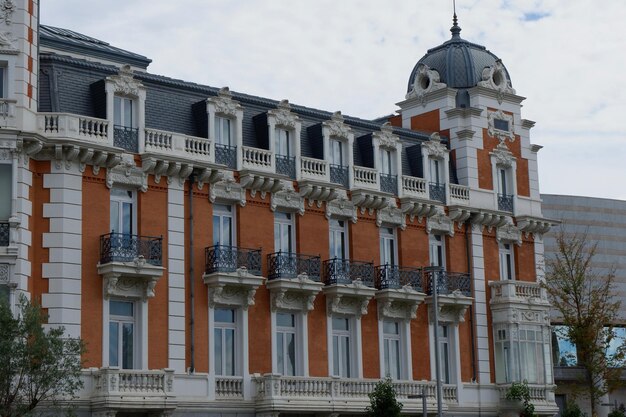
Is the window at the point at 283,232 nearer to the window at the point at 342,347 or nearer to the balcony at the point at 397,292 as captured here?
the window at the point at 342,347

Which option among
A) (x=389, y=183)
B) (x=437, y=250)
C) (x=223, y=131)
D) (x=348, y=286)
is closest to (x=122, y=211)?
(x=223, y=131)

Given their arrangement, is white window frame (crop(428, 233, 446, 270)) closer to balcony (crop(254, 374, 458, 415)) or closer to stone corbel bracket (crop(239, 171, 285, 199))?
balcony (crop(254, 374, 458, 415))

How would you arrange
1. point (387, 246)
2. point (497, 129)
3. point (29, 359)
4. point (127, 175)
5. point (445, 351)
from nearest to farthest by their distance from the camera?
1. point (29, 359)
2. point (127, 175)
3. point (387, 246)
4. point (445, 351)
5. point (497, 129)

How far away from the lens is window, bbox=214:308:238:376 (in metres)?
41.2

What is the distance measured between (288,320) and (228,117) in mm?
7456

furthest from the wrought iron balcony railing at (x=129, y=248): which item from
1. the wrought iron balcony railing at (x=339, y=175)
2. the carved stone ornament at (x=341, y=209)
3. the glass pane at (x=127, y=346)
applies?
the wrought iron balcony railing at (x=339, y=175)

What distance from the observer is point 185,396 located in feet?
130

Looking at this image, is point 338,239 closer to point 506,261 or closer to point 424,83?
point 506,261

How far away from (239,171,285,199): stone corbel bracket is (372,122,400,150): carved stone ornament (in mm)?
5765

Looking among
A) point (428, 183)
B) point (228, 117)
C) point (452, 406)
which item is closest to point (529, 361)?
point (452, 406)

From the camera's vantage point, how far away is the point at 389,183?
47875 millimetres

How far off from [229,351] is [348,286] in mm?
5270

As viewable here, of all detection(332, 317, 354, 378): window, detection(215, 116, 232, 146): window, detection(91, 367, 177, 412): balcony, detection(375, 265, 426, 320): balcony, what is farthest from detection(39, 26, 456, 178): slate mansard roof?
detection(91, 367, 177, 412): balcony

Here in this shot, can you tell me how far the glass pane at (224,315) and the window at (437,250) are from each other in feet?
34.0
